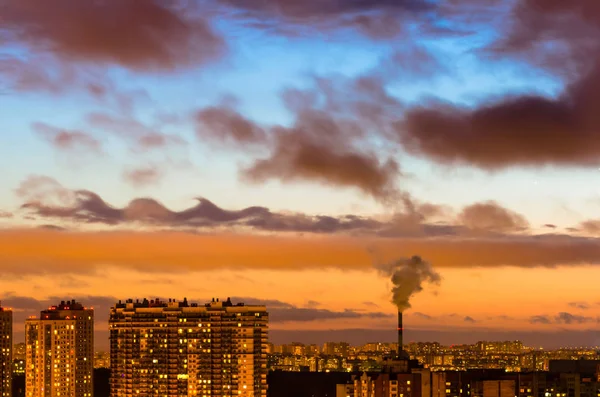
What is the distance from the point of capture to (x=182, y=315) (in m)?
128

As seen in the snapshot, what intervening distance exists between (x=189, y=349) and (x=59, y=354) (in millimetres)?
23920

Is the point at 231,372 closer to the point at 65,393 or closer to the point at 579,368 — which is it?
the point at 65,393

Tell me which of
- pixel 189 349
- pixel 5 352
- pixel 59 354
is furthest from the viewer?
pixel 5 352

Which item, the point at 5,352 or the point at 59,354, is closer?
the point at 59,354

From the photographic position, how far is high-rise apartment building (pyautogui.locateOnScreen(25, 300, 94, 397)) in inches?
5645

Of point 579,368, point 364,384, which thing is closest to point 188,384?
point 364,384

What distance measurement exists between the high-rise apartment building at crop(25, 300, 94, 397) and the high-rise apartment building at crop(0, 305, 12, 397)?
14.4ft

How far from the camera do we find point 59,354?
478ft

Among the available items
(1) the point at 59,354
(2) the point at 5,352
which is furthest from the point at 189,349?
(2) the point at 5,352

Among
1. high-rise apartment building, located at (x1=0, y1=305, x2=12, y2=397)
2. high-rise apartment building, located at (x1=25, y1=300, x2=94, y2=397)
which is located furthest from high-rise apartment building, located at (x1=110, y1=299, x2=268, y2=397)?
high-rise apartment building, located at (x1=0, y1=305, x2=12, y2=397)

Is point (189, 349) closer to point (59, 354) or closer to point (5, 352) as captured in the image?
point (59, 354)

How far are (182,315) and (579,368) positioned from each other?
4976cm

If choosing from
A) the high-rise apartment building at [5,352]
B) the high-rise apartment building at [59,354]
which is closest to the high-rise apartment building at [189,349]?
the high-rise apartment building at [59,354]

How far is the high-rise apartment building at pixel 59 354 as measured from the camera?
470 feet
